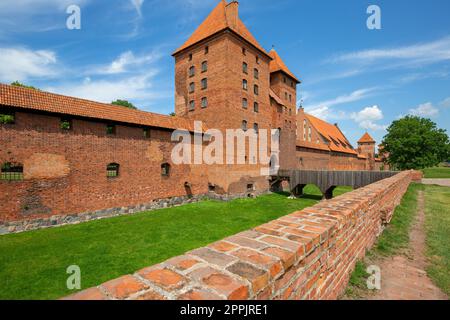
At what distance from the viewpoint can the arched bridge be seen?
18625 mm

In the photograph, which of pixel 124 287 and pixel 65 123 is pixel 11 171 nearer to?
pixel 65 123

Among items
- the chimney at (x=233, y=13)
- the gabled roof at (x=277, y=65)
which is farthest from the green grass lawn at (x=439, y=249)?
the gabled roof at (x=277, y=65)

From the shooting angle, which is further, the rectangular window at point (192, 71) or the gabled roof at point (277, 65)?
the gabled roof at point (277, 65)

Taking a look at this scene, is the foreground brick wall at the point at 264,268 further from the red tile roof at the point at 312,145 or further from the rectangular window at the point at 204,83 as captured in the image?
the red tile roof at the point at 312,145

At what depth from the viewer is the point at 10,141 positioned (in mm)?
10359

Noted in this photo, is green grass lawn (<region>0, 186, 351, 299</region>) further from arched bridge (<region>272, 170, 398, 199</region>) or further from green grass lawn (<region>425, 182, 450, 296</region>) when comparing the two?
arched bridge (<region>272, 170, 398, 199</region>)

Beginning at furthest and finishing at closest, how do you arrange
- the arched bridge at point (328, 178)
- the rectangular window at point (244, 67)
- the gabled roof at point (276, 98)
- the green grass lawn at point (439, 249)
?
the gabled roof at point (276, 98) → the rectangular window at point (244, 67) → the arched bridge at point (328, 178) → the green grass lawn at point (439, 249)

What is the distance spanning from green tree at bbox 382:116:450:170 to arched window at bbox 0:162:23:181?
49.0 meters

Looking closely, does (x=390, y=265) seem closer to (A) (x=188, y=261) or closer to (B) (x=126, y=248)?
(A) (x=188, y=261)

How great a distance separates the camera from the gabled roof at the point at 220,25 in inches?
774

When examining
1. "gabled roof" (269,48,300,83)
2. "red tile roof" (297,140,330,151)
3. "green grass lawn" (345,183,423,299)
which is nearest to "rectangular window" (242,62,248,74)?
"gabled roof" (269,48,300,83)

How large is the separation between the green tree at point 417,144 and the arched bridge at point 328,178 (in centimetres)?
2530
